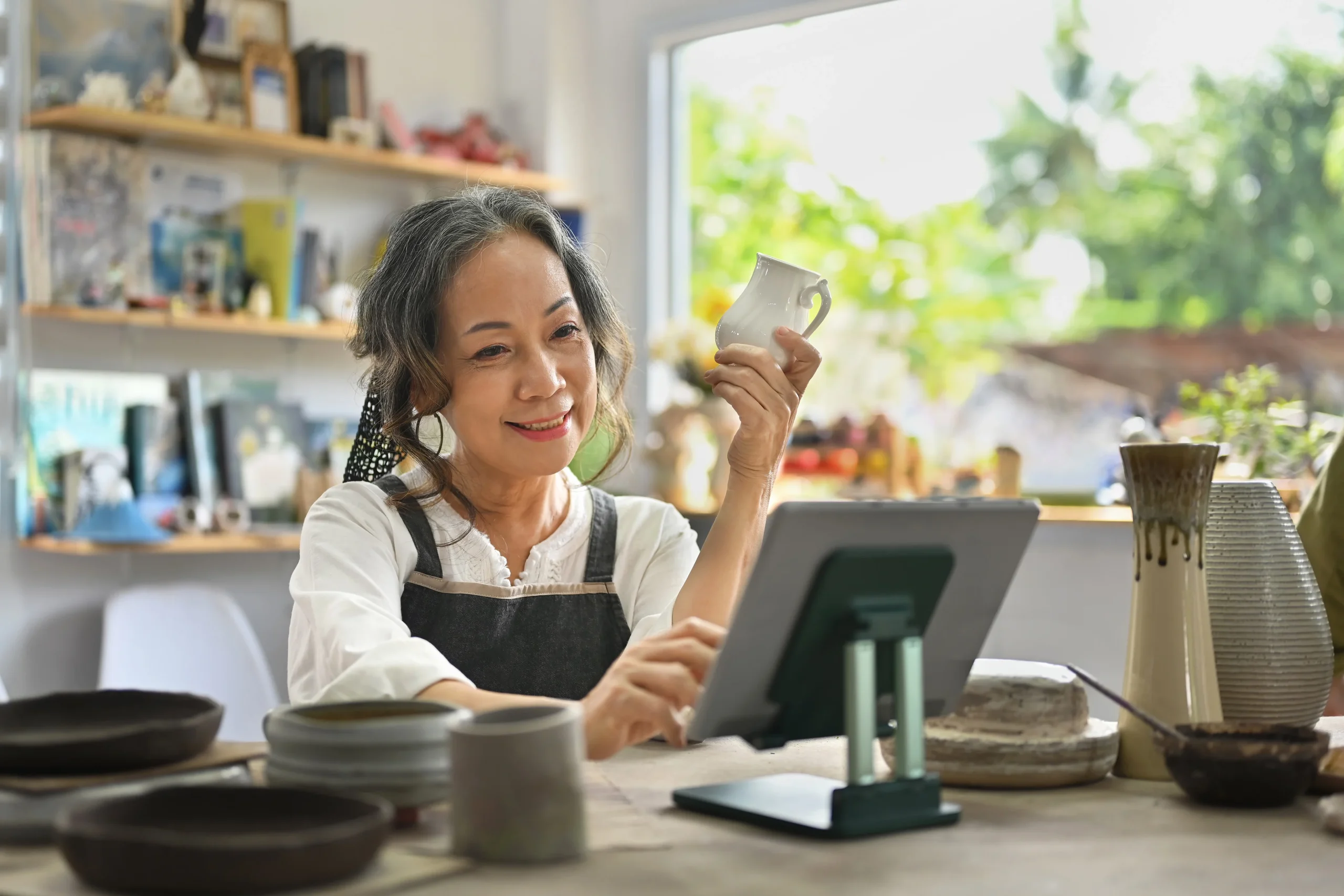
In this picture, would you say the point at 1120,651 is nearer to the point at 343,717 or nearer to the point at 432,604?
the point at 432,604

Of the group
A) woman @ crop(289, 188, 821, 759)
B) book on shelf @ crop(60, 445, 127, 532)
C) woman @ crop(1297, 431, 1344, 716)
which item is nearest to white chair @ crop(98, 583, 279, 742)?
book on shelf @ crop(60, 445, 127, 532)

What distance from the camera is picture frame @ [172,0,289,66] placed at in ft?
11.3

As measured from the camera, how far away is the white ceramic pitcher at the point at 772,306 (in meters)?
1.55

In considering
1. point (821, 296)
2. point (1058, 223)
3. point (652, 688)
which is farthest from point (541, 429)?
point (1058, 223)

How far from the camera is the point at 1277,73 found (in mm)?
3754

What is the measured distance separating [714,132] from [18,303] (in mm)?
2523

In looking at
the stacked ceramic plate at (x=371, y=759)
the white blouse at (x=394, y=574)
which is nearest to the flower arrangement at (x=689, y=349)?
the white blouse at (x=394, y=574)

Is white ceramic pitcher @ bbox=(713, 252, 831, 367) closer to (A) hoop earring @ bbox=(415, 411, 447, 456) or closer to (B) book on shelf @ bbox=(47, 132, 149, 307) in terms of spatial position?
(A) hoop earring @ bbox=(415, 411, 447, 456)

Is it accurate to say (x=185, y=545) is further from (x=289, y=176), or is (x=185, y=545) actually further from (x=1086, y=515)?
(x=1086, y=515)

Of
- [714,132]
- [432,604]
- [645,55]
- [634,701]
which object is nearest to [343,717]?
[634,701]

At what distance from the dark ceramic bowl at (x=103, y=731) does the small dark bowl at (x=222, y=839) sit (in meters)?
0.09

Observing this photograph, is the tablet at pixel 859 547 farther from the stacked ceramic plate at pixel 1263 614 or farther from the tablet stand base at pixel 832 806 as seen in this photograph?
the stacked ceramic plate at pixel 1263 614

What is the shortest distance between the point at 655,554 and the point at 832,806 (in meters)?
0.89

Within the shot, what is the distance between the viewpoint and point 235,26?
3.54m
